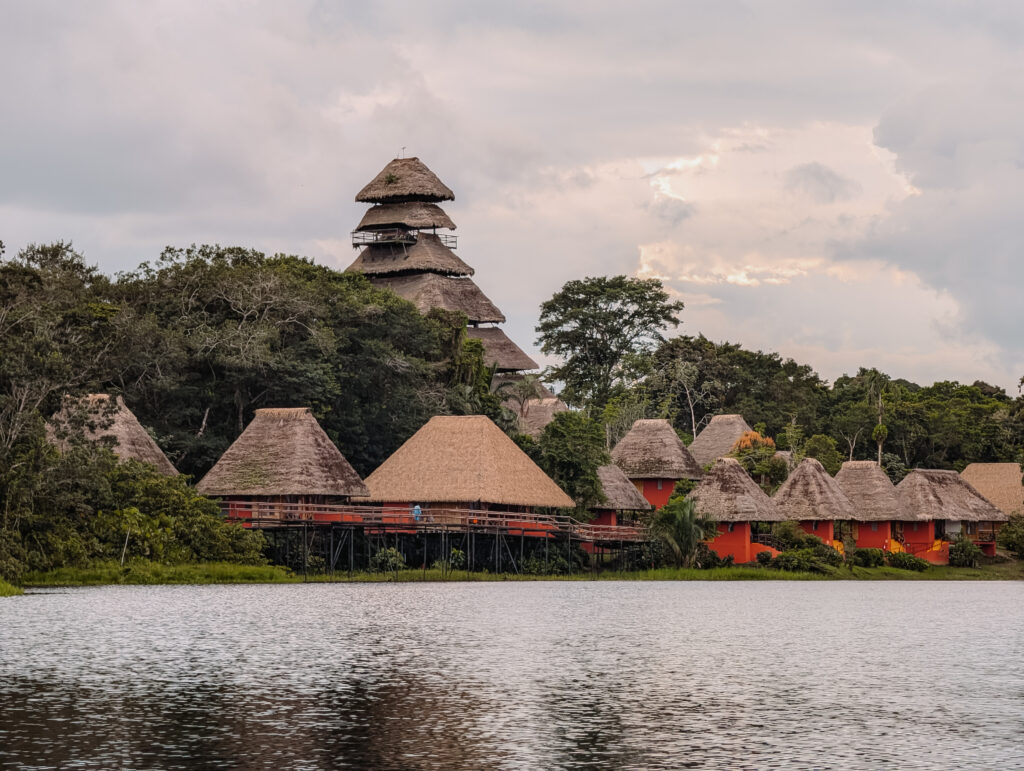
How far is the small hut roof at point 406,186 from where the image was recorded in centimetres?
8150

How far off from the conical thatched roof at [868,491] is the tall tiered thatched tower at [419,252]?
763 inches

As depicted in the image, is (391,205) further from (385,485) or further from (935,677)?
(935,677)

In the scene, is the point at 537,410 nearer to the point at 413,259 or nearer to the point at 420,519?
the point at 413,259

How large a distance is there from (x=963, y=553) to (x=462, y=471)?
98.5 ft

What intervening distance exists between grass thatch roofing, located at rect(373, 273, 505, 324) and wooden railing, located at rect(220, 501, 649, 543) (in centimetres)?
2292

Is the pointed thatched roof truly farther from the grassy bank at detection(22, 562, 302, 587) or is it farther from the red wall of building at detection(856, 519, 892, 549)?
the grassy bank at detection(22, 562, 302, 587)

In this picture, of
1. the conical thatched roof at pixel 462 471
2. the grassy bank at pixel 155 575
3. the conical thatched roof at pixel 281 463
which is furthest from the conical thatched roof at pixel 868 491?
the grassy bank at pixel 155 575

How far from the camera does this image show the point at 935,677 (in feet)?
71.8

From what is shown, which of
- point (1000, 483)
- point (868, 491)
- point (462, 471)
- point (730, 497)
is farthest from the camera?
point (1000, 483)

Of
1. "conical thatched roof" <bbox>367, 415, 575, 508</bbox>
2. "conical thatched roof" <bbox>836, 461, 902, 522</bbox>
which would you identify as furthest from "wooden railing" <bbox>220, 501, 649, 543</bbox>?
"conical thatched roof" <bbox>836, 461, 902, 522</bbox>

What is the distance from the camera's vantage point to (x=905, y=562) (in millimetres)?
68375

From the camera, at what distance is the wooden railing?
4869 cm

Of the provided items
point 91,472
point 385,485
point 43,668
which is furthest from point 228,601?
point 385,485

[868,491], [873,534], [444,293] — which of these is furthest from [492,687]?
[444,293]
